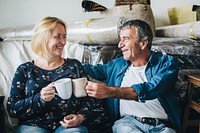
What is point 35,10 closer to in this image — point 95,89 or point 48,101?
point 48,101

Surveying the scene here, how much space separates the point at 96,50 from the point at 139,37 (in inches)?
13.6

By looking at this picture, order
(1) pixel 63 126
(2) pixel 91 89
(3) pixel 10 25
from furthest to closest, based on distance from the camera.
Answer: (3) pixel 10 25 < (1) pixel 63 126 < (2) pixel 91 89

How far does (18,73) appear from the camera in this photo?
3.94 feet

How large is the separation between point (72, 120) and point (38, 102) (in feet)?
0.56

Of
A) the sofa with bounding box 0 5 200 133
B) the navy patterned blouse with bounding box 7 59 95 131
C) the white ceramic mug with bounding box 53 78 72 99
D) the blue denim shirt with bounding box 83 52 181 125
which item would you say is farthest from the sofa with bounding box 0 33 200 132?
the white ceramic mug with bounding box 53 78 72 99

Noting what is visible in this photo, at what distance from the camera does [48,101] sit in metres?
1.10

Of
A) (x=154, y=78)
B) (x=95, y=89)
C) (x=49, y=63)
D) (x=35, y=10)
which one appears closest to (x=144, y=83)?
(x=154, y=78)

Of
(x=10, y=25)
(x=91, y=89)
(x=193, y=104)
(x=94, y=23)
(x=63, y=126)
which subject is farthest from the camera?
(x=10, y=25)

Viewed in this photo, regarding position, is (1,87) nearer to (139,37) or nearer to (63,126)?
(63,126)

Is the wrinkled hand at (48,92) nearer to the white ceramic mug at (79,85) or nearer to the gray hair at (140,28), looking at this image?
the white ceramic mug at (79,85)

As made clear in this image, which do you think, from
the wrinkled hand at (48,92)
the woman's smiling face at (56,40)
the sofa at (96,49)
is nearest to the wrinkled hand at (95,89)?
the wrinkled hand at (48,92)

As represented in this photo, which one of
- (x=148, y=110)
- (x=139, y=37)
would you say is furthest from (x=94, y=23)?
(x=148, y=110)

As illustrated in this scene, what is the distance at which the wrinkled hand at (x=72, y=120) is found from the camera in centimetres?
110

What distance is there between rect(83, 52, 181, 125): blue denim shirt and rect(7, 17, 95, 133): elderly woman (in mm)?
163
